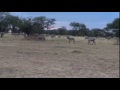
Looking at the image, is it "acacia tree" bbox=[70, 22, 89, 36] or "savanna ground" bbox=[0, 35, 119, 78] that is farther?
"acacia tree" bbox=[70, 22, 89, 36]

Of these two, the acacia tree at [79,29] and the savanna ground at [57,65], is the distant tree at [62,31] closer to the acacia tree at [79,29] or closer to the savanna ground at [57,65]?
the acacia tree at [79,29]

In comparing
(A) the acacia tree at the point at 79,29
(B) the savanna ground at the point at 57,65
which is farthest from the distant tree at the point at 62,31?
(B) the savanna ground at the point at 57,65

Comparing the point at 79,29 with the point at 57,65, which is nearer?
the point at 57,65

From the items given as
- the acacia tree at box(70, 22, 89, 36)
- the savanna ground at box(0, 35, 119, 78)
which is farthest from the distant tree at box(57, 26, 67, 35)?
the savanna ground at box(0, 35, 119, 78)

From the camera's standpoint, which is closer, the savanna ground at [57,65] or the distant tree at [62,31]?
the savanna ground at [57,65]

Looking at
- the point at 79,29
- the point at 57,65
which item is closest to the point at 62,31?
the point at 79,29

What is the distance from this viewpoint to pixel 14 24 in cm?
4044

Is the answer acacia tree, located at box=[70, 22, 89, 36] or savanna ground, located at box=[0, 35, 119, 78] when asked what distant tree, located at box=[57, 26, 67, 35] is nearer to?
acacia tree, located at box=[70, 22, 89, 36]

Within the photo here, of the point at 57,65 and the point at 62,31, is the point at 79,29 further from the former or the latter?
the point at 57,65

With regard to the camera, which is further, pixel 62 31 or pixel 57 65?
pixel 62 31
